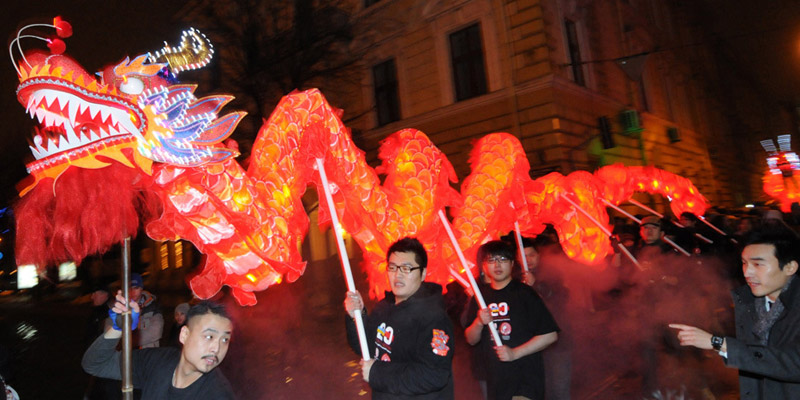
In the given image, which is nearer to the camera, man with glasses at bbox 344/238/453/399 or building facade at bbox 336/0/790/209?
man with glasses at bbox 344/238/453/399

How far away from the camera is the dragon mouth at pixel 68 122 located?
2.14 meters

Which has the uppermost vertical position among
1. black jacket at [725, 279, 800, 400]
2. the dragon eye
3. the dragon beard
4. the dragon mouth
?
the dragon eye

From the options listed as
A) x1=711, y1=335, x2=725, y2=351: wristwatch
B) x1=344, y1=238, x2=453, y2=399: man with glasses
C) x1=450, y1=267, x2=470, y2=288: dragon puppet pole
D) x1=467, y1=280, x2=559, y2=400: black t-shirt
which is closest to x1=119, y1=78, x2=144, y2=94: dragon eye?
x1=344, y1=238, x2=453, y2=399: man with glasses

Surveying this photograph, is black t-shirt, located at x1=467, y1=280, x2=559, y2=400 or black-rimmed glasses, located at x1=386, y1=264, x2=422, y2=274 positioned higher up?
black-rimmed glasses, located at x1=386, y1=264, x2=422, y2=274

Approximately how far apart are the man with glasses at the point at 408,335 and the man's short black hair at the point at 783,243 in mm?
1661

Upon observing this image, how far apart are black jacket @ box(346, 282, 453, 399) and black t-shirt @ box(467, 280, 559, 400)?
2.65 feet

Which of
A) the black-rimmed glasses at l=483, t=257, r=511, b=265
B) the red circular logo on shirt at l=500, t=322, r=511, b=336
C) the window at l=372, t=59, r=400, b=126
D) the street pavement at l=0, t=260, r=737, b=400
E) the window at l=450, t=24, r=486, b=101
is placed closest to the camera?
the red circular logo on shirt at l=500, t=322, r=511, b=336

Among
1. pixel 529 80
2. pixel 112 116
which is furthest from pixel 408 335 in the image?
pixel 529 80

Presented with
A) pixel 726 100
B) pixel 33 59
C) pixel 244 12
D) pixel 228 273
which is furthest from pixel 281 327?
pixel 726 100

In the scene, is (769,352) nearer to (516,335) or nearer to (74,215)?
(516,335)

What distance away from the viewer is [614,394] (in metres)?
5.39

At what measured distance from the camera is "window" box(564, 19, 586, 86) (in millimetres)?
13625

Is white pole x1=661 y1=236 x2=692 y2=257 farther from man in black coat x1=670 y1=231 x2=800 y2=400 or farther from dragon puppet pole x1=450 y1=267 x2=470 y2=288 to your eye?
man in black coat x1=670 y1=231 x2=800 y2=400

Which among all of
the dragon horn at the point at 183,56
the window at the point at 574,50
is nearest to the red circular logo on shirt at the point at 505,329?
the dragon horn at the point at 183,56
